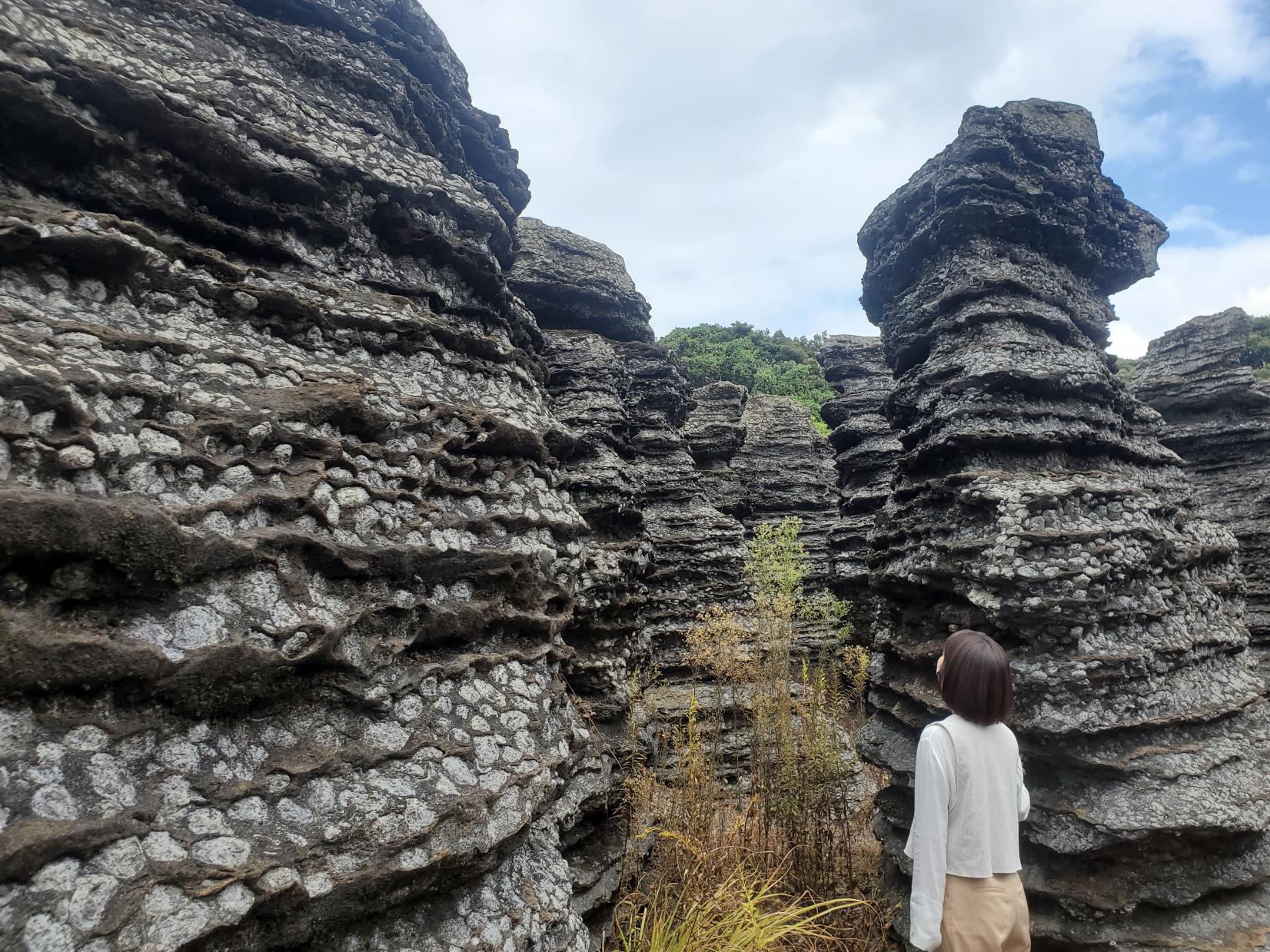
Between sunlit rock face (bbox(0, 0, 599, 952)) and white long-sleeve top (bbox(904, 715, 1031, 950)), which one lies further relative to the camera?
white long-sleeve top (bbox(904, 715, 1031, 950))

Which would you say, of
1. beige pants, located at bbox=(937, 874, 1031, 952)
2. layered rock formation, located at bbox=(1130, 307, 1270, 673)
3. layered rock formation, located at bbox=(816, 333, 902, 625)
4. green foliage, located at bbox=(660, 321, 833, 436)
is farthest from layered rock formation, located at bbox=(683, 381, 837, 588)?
green foliage, located at bbox=(660, 321, 833, 436)

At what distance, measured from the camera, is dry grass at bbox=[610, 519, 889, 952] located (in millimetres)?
3898

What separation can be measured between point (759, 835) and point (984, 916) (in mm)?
2356

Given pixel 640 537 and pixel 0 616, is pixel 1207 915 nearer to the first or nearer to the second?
pixel 0 616

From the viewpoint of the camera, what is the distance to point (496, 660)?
3.53 metres

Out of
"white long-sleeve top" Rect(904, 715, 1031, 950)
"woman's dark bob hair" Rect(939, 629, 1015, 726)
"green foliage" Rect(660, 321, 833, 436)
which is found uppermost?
"green foliage" Rect(660, 321, 833, 436)

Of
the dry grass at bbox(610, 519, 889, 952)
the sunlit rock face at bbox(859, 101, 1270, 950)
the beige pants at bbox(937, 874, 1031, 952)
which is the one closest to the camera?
the beige pants at bbox(937, 874, 1031, 952)

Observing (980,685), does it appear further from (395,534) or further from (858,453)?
(858,453)

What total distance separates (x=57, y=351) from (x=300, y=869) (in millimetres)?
2030

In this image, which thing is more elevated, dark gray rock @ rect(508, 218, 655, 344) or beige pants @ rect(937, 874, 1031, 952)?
dark gray rock @ rect(508, 218, 655, 344)

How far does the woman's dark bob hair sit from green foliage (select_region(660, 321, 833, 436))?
3143 centimetres

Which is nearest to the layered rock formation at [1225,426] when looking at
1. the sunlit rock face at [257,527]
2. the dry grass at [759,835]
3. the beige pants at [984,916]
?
the dry grass at [759,835]

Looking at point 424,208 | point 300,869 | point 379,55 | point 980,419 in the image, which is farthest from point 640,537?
point 300,869

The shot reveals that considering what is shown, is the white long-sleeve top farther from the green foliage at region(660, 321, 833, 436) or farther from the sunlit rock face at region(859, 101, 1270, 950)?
the green foliage at region(660, 321, 833, 436)
